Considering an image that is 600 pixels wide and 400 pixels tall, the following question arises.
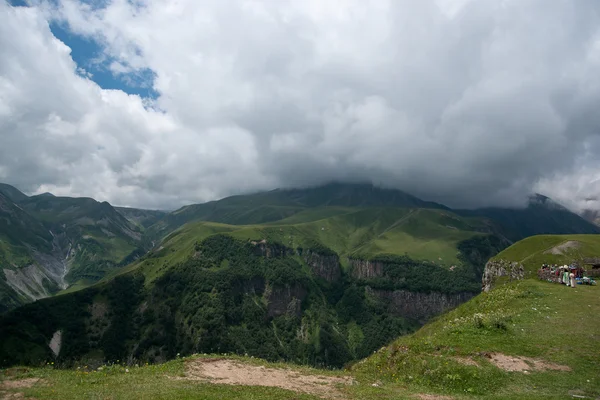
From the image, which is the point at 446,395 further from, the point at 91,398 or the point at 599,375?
A: the point at 91,398

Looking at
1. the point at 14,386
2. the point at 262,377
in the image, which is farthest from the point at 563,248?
the point at 14,386

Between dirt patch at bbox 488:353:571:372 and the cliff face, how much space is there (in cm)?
8717

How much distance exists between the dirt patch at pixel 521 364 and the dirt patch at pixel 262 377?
11.2 meters

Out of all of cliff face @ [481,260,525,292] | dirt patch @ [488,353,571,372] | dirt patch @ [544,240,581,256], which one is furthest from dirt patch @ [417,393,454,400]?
dirt patch @ [544,240,581,256]

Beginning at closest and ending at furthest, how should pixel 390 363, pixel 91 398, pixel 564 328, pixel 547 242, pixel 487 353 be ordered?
pixel 91 398 < pixel 487 353 < pixel 390 363 < pixel 564 328 < pixel 547 242

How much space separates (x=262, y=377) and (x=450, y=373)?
13437mm

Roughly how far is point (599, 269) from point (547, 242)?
78.6m

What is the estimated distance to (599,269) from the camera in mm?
69688

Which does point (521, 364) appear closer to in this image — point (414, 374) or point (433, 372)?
point (433, 372)

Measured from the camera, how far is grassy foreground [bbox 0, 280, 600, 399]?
2156 centimetres

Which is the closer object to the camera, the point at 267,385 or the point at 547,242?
the point at 267,385

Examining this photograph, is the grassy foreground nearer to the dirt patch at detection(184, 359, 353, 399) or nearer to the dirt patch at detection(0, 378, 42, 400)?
the dirt patch at detection(0, 378, 42, 400)

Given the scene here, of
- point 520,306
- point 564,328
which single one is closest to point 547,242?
point 520,306

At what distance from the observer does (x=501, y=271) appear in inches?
4904
